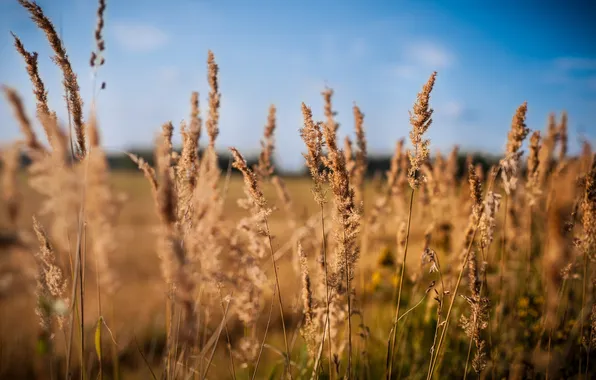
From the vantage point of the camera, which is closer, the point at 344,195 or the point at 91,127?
the point at 91,127

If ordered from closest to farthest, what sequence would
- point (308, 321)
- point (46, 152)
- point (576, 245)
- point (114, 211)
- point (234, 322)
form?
point (114, 211) < point (46, 152) < point (308, 321) < point (576, 245) < point (234, 322)

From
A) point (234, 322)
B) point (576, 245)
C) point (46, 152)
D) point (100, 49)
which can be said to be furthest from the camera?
point (234, 322)

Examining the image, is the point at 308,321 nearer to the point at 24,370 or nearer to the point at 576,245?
the point at 576,245

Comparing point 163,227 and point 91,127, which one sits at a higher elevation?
point 91,127

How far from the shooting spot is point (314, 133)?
5.40 ft

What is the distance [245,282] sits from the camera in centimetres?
219

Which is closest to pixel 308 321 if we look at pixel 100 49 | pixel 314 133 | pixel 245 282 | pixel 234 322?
pixel 245 282

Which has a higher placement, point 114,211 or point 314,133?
point 314,133

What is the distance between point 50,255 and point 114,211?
0.63 metres

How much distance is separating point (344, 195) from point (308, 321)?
2.04ft

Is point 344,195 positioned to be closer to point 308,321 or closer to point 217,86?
point 308,321

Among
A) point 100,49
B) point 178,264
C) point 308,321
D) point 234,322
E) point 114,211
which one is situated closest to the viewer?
point 178,264

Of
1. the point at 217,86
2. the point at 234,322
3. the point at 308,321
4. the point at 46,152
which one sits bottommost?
the point at 234,322

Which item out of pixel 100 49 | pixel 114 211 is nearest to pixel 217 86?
pixel 100 49
